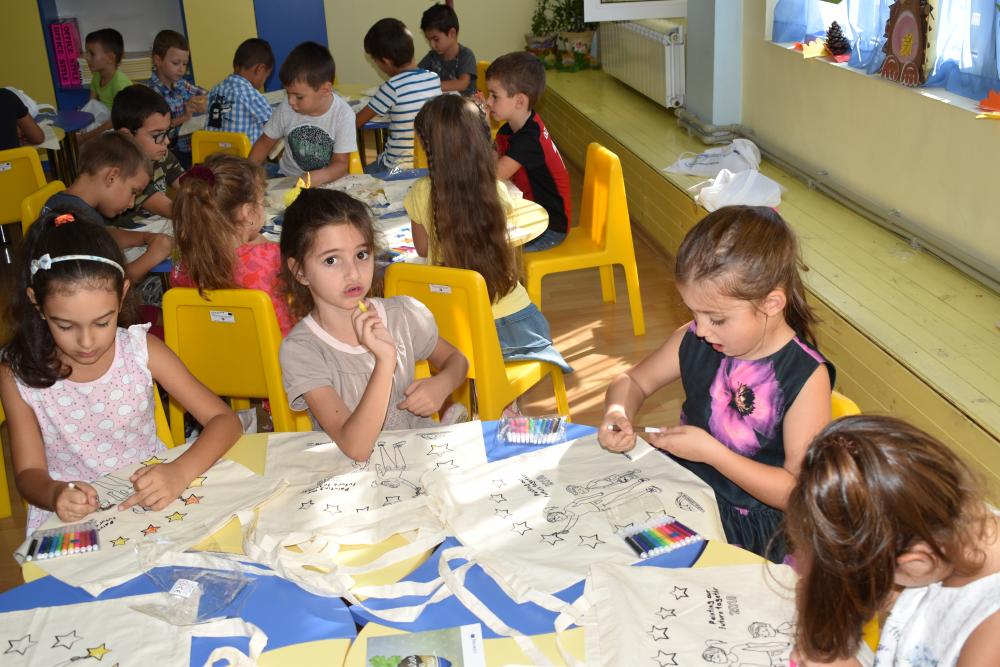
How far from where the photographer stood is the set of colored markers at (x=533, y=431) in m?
1.89

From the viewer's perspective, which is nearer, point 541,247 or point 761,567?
point 761,567

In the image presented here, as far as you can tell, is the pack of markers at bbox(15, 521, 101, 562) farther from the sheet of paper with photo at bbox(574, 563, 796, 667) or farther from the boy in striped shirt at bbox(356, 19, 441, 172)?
the boy in striped shirt at bbox(356, 19, 441, 172)

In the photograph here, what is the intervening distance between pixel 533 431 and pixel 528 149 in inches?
96.3

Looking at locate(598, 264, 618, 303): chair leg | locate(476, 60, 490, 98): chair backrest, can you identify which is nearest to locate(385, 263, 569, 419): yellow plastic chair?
locate(598, 264, 618, 303): chair leg

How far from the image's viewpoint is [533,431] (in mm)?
1909

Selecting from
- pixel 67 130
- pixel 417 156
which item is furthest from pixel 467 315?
pixel 67 130

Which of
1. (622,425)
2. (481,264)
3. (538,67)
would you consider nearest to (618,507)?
(622,425)

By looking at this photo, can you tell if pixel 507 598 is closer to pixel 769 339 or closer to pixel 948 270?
pixel 769 339

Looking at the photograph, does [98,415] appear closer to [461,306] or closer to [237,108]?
[461,306]

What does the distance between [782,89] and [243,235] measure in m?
3.16

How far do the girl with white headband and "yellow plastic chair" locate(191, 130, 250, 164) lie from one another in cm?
252

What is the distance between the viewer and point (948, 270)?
139 inches

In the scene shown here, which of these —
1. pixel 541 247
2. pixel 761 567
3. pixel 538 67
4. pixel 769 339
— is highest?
pixel 538 67

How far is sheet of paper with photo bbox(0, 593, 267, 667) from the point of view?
137 cm
